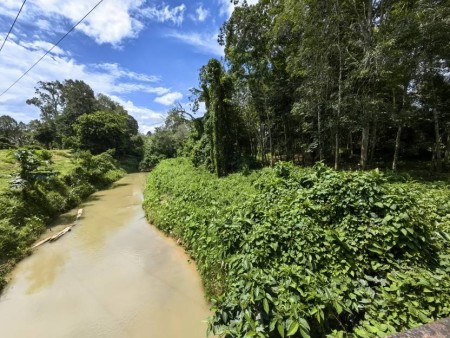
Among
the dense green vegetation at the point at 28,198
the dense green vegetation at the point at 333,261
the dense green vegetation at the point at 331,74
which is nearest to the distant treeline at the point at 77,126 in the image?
the dense green vegetation at the point at 28,198

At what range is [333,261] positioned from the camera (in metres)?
3.03

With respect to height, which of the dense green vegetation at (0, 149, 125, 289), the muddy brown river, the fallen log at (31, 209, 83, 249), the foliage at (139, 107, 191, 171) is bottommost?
the muddy brown river

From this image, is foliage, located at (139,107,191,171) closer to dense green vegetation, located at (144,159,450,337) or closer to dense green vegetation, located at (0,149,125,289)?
dense green vegetation, located at (0,149,125,289)

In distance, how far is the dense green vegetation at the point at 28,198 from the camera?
23.0 ft

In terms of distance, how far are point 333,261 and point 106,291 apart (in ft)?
16.6

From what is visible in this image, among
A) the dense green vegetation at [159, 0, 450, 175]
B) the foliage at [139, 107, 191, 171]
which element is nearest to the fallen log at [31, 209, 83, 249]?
the dense green vegetation at [159, 0, 450, 175]

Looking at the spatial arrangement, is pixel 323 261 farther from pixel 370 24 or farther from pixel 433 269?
pixel 370 24

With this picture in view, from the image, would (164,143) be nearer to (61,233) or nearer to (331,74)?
(61,233)

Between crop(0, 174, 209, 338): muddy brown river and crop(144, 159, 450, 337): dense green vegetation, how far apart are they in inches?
43.8

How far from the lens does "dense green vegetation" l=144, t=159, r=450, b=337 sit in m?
2.37

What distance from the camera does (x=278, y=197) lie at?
4629 mm

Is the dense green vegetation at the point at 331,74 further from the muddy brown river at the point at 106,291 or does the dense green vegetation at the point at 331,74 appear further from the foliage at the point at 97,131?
the foliage at the point at 97,131

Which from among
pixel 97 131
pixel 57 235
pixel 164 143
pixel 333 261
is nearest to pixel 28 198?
pixel 57 235

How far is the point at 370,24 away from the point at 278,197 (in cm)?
850
